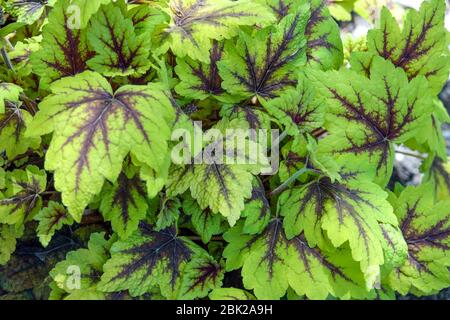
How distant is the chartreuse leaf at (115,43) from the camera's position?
131cm

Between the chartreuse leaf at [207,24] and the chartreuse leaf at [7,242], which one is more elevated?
the chartreuse leaf at [207,24]

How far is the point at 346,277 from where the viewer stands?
1414 millimetres

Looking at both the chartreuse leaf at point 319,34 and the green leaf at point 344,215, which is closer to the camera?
the green leaf at point 344,215

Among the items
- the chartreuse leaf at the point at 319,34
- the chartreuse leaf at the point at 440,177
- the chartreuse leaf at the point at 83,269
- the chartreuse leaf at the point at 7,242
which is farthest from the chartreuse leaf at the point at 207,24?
the chartreuse leaf at the point at 440,177

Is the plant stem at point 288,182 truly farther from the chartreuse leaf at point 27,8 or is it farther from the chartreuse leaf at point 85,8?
the chartreuse leaf at point 27,8

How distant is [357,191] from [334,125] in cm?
19

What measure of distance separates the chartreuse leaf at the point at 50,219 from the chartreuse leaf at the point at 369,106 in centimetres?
73

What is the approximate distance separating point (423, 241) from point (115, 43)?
102 centimetres

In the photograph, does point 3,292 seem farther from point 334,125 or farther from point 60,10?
point 334,125

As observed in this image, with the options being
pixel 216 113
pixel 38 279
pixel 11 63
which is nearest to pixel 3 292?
pixel 38 279

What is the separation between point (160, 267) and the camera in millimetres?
1427

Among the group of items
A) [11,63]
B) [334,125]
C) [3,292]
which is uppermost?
[11,63]

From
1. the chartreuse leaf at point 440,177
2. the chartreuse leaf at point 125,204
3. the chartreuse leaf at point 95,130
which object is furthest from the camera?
the chartreuse leaf at point 440,177
